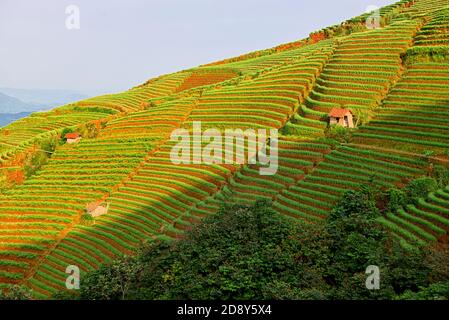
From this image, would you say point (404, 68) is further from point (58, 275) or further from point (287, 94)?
point (58, 275)

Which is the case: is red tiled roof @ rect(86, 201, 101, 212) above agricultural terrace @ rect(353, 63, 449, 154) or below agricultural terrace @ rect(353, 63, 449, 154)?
below

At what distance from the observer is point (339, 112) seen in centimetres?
2770

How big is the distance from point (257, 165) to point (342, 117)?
18.9 feet

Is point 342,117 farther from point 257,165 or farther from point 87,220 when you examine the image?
point 87,220

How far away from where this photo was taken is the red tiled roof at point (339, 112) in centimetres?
2752

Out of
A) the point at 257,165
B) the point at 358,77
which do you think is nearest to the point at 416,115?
the point at 358,77

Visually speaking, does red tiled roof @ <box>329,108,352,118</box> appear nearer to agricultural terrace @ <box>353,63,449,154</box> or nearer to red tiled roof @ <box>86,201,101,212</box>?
agricultural terrace @ <box>353,63,449,154</box>

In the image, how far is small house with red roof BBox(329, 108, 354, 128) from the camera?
90.3ft

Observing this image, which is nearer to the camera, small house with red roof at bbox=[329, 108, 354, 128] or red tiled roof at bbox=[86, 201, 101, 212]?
red tiled roof at bbox=[86, 201, 101, 212]

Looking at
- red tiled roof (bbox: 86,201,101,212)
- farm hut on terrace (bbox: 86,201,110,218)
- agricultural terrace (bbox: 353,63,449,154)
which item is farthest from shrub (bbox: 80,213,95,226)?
agricultural terrace (bbox: 353,63,449,154)

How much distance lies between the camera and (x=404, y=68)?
3092cm

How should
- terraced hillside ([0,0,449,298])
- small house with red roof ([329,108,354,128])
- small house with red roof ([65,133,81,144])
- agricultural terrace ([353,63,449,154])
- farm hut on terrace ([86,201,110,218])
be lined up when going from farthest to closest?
small house with red roof ([65,133,81,144]), small house with red roof ([329,108,354,128]), farm hut on terrace ([86,201,110,218]), agricultural terrace ([353,63,449,154]), terraced hillside ([0,0,449,298])

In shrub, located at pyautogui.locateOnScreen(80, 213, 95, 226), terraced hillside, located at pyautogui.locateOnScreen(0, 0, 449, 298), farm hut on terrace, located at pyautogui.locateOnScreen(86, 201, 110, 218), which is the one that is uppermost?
terraced hillside, located at pyautogui.locateOnScreen(0, 0, 449, 298)

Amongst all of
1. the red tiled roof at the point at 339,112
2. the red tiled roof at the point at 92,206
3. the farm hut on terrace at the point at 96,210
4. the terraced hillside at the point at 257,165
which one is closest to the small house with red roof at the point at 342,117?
the red tiled roof at the point at 339,112
